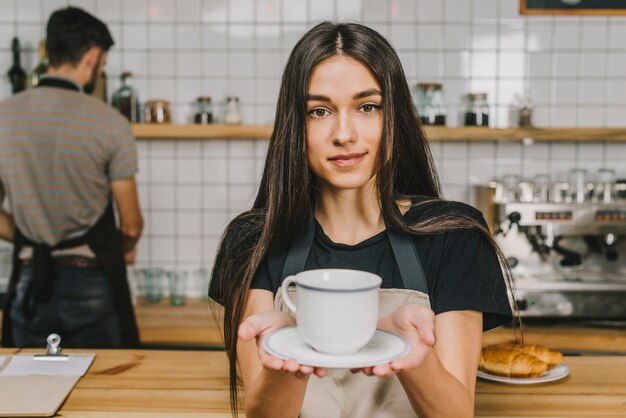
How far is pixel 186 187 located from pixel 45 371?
182cm

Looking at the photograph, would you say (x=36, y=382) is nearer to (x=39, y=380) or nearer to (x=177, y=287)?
(x=39, y=380)

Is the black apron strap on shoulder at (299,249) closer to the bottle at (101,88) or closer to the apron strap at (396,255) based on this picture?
the apron strap at (396,255)

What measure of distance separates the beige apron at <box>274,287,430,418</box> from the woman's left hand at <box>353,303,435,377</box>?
1.04 ft

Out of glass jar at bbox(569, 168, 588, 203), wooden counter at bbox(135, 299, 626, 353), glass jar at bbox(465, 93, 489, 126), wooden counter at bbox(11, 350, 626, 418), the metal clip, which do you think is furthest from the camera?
glass jar at bbox(465, 93, 489, 126)

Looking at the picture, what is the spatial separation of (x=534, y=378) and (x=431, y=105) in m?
1.82

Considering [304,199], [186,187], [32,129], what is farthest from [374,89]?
[186,187]

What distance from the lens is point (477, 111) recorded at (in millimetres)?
3150

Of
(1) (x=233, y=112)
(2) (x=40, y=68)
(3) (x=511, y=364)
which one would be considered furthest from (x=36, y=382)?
(2) (x=40, y=68)

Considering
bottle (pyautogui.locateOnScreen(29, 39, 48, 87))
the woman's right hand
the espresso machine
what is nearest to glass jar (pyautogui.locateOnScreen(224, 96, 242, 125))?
bottle (pyautogui.locateOnScreen(29, 39, 48, 87))

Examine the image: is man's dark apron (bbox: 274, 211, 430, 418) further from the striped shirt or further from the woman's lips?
the striped shirt

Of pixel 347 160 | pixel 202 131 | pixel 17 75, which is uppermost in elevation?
pixel 17 75

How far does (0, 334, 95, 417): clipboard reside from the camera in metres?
1.33

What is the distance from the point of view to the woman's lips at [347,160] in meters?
1.27

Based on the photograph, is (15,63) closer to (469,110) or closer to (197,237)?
(197,237)
